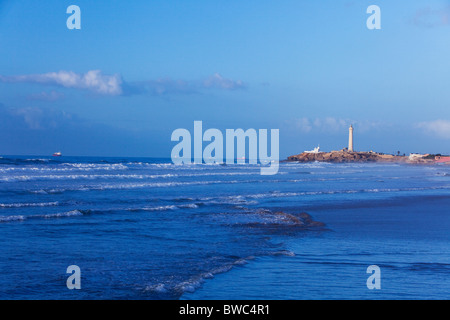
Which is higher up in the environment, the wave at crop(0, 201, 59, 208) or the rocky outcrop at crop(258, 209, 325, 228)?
the wave at crop(0, 201, 59, 208)

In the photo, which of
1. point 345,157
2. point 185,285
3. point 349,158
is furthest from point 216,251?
point 349,158

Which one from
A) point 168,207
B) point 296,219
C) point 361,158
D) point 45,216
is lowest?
point 296,219

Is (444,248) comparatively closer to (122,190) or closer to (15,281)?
(15,281)

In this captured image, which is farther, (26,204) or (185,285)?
(26,204)

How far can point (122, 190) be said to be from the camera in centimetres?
2233

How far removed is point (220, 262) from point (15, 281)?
3.12 m

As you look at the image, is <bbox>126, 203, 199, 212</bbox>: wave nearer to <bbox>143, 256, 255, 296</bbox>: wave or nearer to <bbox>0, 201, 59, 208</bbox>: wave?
<bbox>0, 201, 59, 208</bbox>: wave

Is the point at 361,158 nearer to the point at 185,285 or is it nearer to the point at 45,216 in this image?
the point at 45,216

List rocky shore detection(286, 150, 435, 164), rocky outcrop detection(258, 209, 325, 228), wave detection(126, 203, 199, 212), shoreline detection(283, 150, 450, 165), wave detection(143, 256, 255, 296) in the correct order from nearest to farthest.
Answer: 1. wave detection(143, 256, 255, 296)
2. rocky outcrop detection(258, 209, 325, 228)
3. wave detection(126, 203, 199, 212)
4. shoreline detection(283, 150, 450, 165)
5. rocky shore detection(286, 150, 435, 164)

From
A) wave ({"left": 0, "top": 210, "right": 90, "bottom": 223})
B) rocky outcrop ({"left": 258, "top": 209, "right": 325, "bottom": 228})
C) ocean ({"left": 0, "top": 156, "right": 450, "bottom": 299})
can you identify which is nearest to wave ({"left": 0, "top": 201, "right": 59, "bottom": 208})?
ocean ({"left": 0, "top": 156, "right": 450, "bottom": 299})

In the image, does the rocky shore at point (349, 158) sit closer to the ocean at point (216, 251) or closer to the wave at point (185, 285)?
the ocean at point (216, 251)

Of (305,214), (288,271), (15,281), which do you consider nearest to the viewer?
(15,281)
